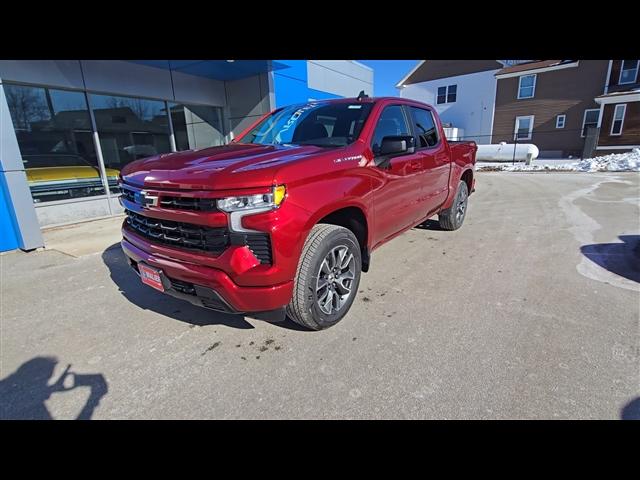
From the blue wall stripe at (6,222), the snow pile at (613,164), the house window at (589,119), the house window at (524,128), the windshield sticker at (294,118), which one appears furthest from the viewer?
the house window at (524,128)

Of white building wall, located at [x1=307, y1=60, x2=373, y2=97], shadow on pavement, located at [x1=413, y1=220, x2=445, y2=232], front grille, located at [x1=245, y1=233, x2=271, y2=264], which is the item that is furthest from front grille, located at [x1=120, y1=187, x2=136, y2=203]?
white building wall, located at [x1=307, y1=60, x2=373, y2=97]

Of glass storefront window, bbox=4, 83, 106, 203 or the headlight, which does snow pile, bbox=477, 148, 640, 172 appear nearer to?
glass storefront window, bbox=4, 83, 106, 203

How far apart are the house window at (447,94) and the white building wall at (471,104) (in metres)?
0.25

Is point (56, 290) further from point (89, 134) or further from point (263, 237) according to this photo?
point (89, 134)

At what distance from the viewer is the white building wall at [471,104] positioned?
26655 mm

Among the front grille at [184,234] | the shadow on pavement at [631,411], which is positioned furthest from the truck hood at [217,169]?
the shadow on pavement at [631,411]

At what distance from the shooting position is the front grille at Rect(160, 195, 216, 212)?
2324mm

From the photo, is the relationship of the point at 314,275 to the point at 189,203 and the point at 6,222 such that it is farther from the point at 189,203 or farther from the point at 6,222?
the point at 6,222

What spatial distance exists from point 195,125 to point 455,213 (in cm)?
831

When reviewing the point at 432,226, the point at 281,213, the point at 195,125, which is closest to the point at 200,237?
the point at 281,213

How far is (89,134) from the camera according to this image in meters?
8.14

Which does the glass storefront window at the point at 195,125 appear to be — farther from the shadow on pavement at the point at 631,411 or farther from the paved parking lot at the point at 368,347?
the shadow on pavement at the point at 631,411

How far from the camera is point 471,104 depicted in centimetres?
2764

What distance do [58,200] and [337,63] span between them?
35.8 ft
